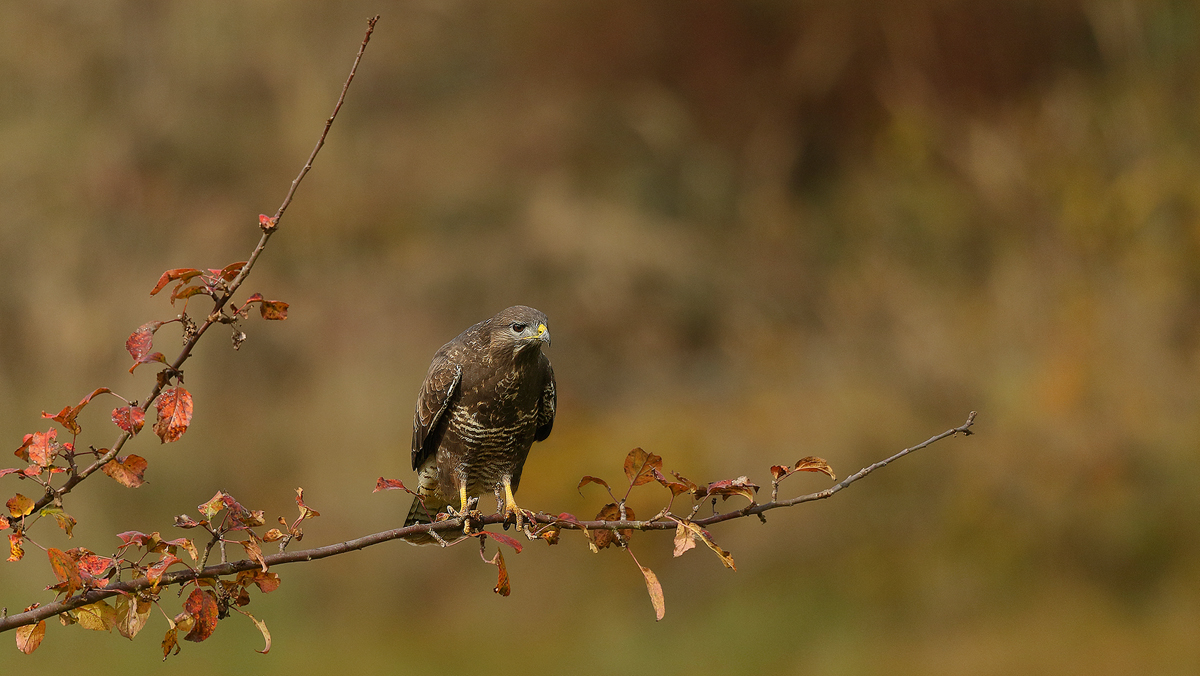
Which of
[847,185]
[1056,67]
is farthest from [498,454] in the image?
[1056,67]

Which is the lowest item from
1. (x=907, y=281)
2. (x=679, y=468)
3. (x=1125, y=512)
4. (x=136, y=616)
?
(x=136, y=616)

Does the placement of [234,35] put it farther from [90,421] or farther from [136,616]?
[136,616]

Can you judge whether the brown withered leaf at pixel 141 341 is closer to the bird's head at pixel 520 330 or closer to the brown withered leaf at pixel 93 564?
the brown withered leaf at pixel 93 564

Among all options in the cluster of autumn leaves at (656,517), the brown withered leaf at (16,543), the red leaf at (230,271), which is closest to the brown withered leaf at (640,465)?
the cluster of autumn leaves at (656,517)

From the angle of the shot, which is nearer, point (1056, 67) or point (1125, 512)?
point (1125, 512)

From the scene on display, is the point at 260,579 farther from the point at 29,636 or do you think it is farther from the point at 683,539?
the point at 683,539

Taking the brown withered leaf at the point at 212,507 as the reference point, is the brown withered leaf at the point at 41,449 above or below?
above

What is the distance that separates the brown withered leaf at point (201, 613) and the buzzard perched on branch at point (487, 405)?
126 centimetres

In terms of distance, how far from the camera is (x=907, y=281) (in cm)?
665

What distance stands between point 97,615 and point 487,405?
158 centimetres

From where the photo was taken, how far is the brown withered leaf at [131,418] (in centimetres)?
136

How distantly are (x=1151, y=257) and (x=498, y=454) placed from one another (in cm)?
500

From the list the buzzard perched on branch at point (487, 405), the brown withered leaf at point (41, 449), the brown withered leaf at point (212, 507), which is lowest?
the brown withered leaf at point (212, 507)

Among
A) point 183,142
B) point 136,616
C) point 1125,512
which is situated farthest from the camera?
point 183,142
